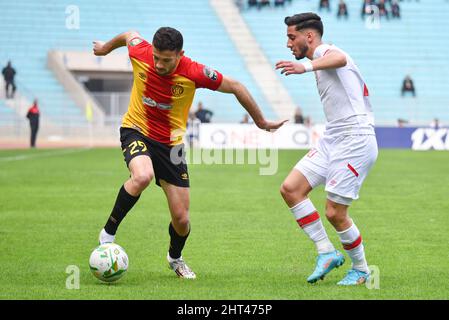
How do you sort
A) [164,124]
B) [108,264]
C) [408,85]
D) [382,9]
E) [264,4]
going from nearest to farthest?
1. [108,264]
2. [164,124]
3. [408,85]
4. [382,9]
5. [264,4]

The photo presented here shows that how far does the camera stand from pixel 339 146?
8453 millimetres

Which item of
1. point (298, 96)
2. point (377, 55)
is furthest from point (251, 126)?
point (377, 55)

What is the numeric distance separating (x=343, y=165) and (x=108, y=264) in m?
2.24

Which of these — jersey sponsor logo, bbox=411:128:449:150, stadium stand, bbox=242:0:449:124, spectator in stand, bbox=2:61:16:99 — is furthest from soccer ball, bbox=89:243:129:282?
stadium stand, bbox=242:0:449:124

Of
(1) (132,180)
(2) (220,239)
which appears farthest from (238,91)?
(2) (220,239)

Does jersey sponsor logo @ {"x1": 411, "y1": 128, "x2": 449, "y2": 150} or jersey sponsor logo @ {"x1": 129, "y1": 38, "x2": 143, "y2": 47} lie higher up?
jersey sponsor logo @ {"x1": 129, "y1": 38, "x2": 143, "y2": 47}

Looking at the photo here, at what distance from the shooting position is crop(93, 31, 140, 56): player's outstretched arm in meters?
9.36

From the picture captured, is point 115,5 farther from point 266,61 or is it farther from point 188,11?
point 266,61

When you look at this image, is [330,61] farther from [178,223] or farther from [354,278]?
[178,223]

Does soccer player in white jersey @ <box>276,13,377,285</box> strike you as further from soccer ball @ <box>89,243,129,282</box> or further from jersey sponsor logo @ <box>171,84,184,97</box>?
soccer ball @ <box>89,243,129,282</box>

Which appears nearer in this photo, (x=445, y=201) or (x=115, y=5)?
(x=445, y=201)

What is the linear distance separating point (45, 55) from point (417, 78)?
1898 centimetres

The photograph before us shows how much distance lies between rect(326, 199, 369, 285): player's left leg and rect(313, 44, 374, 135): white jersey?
2.08 feet
